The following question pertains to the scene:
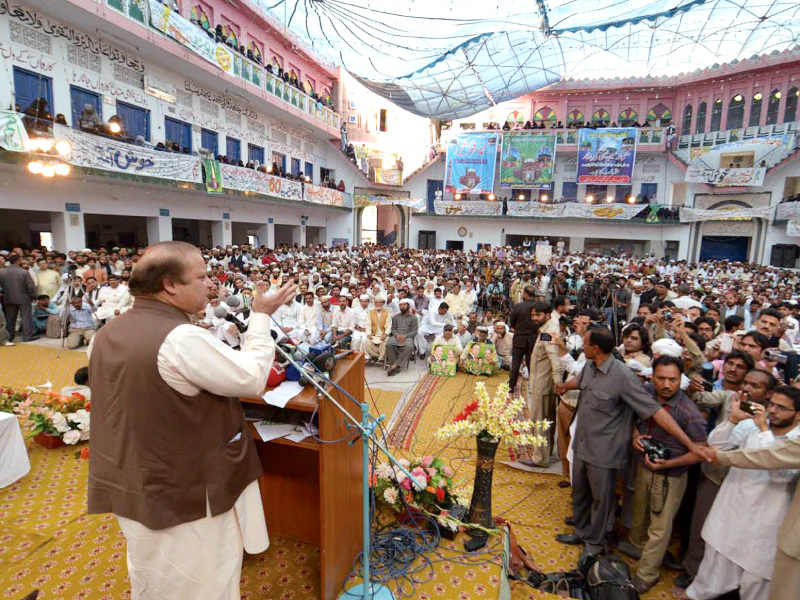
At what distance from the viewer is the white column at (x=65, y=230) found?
1153 cm

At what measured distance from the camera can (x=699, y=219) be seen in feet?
75.8

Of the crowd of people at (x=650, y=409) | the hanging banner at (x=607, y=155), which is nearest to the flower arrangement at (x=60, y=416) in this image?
the crowd of people at (x=650, y=409)

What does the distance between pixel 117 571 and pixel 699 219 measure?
28.3 meters

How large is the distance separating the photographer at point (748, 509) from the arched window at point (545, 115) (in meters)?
28.0

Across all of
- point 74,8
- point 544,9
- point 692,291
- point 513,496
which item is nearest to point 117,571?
point 513,496

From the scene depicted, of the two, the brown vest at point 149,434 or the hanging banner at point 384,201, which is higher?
the hanging banner at point 384,201

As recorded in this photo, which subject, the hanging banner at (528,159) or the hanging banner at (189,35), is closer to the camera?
the hanging banner at (189,35)

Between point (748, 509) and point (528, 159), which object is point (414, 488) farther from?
point (528, 159)

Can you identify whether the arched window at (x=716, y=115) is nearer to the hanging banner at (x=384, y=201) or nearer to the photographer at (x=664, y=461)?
the hanging banner at (x=384, y=201)

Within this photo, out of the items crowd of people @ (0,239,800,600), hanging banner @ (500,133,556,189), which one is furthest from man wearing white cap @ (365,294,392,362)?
hanging banner @ (500,133,556,189)

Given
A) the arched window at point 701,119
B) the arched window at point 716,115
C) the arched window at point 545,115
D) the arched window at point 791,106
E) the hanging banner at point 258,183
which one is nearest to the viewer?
the hanging banner at point 258,183

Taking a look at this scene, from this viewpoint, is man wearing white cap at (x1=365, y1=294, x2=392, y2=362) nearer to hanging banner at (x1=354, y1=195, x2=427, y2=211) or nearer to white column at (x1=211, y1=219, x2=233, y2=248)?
white column at (x1=211, y1=219, x2=233, y2=248)

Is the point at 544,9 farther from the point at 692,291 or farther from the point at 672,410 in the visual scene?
A: the point at 672,410

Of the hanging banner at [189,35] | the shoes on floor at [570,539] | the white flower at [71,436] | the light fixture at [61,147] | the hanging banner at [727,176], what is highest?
the hanging banner at [189,35]
